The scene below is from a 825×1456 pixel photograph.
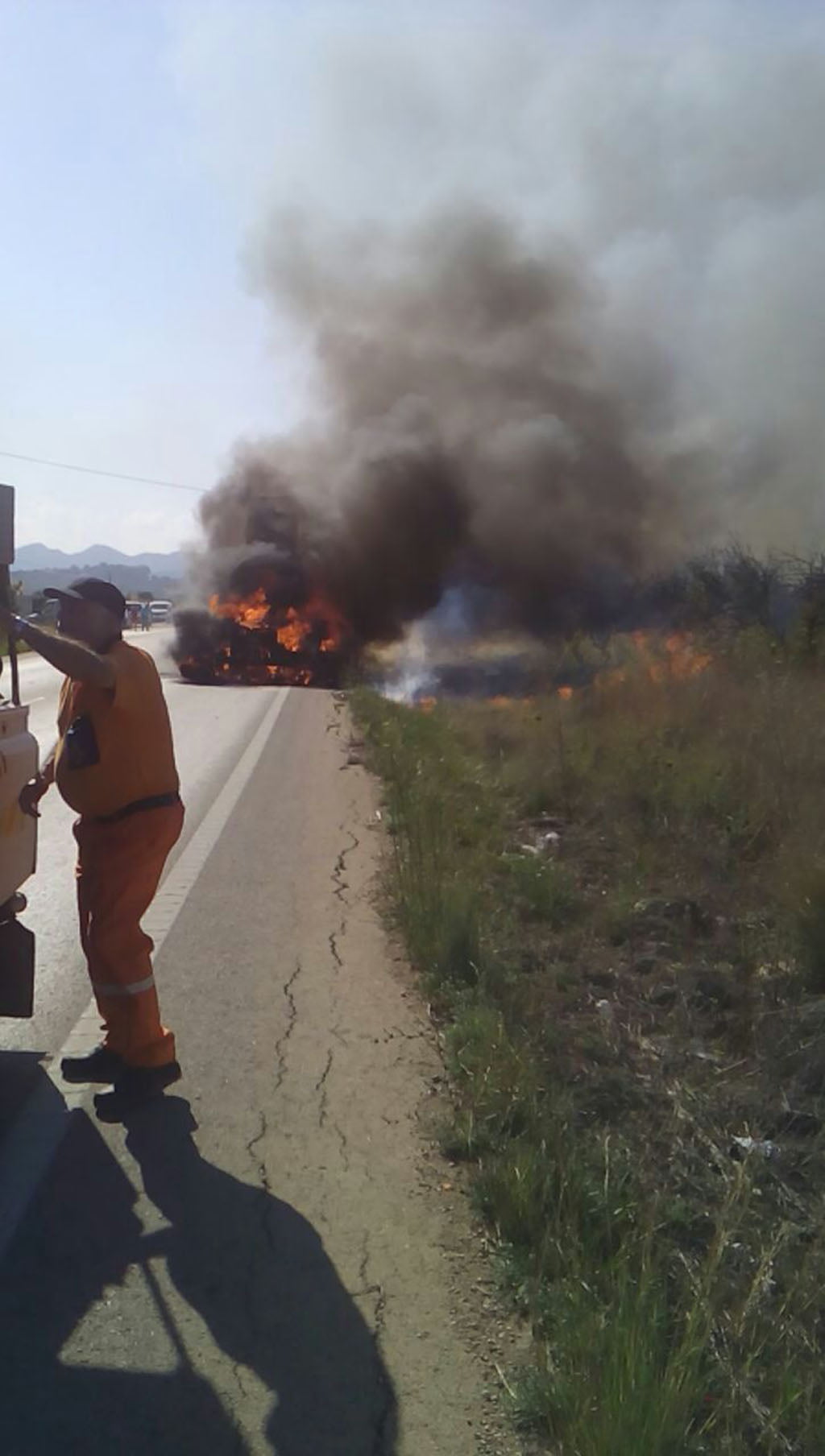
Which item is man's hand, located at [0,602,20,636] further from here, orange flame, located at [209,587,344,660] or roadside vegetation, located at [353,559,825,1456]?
orange flame, located at [209,587,344,660]

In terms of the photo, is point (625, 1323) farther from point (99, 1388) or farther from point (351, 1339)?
point (99, 1388)

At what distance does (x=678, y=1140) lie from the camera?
11.9ft

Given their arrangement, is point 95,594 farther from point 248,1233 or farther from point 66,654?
point 248,1233

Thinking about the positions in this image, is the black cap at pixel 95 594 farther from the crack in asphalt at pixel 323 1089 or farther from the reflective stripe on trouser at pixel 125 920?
the crack in asphalt at pixel 323 1089

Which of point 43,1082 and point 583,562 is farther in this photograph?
point 583,562

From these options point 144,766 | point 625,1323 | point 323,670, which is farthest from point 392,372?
point 625,1323

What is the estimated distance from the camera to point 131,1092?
13.9ft

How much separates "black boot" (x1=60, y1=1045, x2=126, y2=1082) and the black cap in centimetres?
143

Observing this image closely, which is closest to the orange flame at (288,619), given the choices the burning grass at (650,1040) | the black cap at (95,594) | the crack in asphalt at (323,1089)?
the burning grass at (650,1040)

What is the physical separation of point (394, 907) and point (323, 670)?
822 inches

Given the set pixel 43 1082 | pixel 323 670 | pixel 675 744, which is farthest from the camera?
pixel 323 670

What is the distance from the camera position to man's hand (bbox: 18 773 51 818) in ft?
13.9

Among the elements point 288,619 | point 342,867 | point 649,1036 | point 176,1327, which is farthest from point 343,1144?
point 288,619

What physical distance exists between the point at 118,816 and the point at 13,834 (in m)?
0.32
